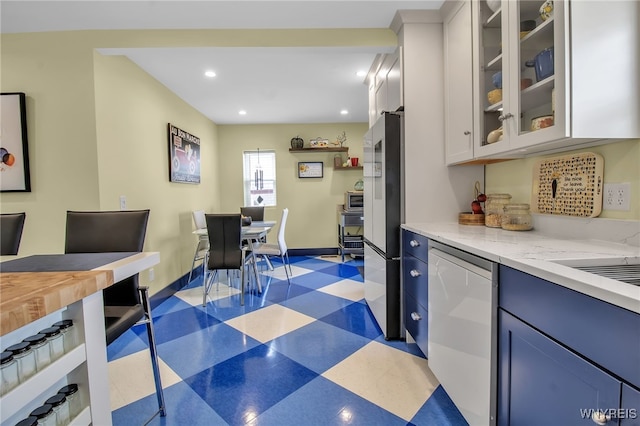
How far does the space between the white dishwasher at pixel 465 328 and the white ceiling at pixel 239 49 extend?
1.77 metres

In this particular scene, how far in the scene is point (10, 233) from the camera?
1.50 meters

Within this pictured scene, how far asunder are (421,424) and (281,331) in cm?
124

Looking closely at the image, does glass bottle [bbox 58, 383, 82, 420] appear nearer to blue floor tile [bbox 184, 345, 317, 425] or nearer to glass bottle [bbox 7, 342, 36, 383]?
glass bottle [bbox 7, 342, 36, 383]

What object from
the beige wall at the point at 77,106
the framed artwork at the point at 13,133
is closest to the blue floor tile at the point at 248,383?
the beige wall at the point at 77,106

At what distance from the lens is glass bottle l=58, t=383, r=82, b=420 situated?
2.48 ft

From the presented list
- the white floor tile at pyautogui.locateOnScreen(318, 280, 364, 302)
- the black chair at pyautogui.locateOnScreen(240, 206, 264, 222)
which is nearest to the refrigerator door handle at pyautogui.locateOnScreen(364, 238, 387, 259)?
the white floor tile at pyautogui.locateOnScreen(318, 280, 364, 302)

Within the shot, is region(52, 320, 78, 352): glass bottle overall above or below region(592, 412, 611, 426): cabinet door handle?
above

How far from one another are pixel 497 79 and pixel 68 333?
2.09 m

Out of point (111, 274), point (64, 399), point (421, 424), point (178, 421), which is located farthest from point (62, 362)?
point (421, 424)

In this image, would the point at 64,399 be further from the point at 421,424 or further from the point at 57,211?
the point at 57,211

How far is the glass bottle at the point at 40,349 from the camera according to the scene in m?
0.67

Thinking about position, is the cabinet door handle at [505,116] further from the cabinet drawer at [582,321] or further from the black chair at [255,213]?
the black chair at [255,213]

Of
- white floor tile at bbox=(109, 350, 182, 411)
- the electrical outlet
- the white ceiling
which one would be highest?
the white ceiling

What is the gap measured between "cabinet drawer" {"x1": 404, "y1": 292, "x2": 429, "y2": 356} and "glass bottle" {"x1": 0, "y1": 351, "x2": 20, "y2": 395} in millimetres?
1661
